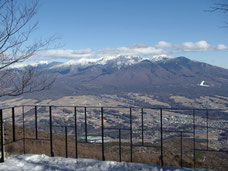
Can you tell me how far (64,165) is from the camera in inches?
312

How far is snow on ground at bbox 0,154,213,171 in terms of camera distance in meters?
7.60

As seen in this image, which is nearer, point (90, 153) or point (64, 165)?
point (64, 165)

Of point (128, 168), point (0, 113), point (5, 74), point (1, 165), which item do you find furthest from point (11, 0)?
point (128, 168)

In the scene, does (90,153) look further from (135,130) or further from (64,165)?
(135,130)

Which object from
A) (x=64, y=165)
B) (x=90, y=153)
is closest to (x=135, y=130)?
(x=90, y=153)

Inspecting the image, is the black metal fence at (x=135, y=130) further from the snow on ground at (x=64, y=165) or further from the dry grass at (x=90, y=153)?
the dry grass at (x=90, y=153)

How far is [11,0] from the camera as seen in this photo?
8992 mm

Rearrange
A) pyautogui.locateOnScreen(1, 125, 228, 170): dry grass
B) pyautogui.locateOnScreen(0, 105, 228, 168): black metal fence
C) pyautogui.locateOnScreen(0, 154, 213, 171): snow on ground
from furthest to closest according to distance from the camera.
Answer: pyautogui.locateOnScreen(1, 125, 228, 170): dry grass < pyautogui.locateOnScreen(0, 105, 228, 168): black metal fence < pyautogui.locateOnScreen(0, 154, 213, 171): snow on ground

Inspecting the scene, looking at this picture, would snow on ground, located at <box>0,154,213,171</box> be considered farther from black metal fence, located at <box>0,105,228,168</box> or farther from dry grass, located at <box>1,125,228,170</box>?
dry grass, located at <box>1,125,228,170</box>

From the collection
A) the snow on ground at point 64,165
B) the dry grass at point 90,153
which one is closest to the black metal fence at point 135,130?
the snow on ground at point 64,165

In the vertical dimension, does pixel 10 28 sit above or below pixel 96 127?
above

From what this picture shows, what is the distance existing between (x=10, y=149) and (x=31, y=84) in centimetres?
327

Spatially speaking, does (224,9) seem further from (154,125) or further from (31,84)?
(154,125)

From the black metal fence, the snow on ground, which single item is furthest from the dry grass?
the snow on ground
